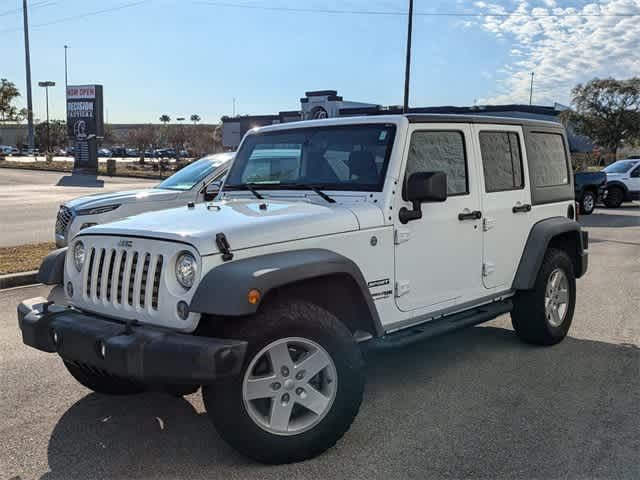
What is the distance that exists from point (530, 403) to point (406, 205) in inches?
64.7

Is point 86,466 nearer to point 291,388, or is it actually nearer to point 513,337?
point 291,388

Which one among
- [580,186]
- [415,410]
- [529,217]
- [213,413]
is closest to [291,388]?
[213,413]

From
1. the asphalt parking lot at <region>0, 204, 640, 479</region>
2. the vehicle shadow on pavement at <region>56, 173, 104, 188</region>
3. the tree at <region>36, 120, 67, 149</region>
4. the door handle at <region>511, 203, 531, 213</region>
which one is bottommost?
the vehicle shadow on pavement at <region>56, 173, 104, 188</region>

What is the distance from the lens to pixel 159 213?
4.28 metres

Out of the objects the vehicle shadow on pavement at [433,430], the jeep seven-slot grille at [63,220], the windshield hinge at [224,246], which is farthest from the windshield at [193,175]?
the windshield hinge at [224,246]

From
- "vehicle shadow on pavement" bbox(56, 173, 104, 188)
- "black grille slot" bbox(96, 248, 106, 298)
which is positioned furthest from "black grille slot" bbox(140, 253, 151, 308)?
"vehicle shadow on pavement" bbox(56, 173, 104, 188)

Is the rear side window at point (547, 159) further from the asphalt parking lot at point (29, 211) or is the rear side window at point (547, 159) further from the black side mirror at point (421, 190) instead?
the asphalt parking lot at point (29, 211)

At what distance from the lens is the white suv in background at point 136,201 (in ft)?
28.4

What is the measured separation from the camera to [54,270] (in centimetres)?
428

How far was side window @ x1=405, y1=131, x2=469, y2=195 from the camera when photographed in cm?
459

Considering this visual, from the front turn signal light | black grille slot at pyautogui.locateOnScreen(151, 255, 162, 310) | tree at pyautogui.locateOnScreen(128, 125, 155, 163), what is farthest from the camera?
tree at pyautogui.locateOnScreen(128, 125, 155, 163)

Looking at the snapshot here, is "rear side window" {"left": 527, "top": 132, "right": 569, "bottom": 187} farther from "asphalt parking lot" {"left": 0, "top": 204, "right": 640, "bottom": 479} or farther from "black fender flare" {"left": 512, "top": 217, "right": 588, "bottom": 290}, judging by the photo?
"asphalt parking lot" {"left": 0, "top": 204, "right": 640, "bottom": 479}

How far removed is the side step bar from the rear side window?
122cm

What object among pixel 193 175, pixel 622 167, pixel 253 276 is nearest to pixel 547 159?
pixel 253 276
